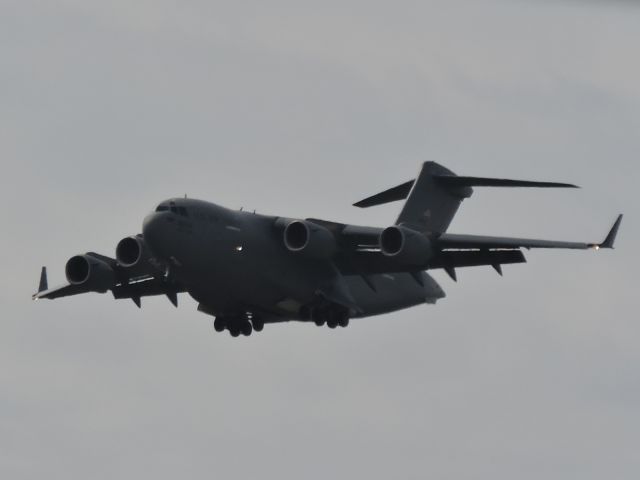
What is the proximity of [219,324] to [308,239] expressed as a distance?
10.4ft

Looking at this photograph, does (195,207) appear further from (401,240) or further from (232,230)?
(401,240)

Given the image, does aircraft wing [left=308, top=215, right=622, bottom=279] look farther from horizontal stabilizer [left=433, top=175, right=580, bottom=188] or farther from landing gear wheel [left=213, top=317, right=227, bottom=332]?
landing gear wheel [left=213, top=317, right=227, bottom=332]

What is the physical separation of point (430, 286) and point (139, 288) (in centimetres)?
627

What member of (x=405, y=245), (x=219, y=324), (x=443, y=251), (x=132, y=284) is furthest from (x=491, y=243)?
(x=132, y=284)

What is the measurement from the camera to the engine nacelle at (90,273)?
36.0m

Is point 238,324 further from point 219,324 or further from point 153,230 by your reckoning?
point 153,230

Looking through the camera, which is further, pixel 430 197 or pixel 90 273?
pixel 430 197

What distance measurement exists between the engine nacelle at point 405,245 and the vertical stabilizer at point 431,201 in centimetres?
386

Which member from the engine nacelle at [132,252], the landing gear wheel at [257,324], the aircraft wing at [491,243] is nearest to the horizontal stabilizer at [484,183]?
the aircraft wing at [491,243]

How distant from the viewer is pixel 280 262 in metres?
33.8

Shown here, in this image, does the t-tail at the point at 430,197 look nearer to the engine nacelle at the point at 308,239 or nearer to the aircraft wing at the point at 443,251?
the aircraft wing at the point at 443,251

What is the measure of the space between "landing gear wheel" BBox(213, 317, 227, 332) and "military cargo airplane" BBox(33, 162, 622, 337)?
0.02m

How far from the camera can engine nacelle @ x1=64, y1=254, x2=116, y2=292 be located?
118 ft

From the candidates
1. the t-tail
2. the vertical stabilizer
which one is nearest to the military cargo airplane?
the t-tail
